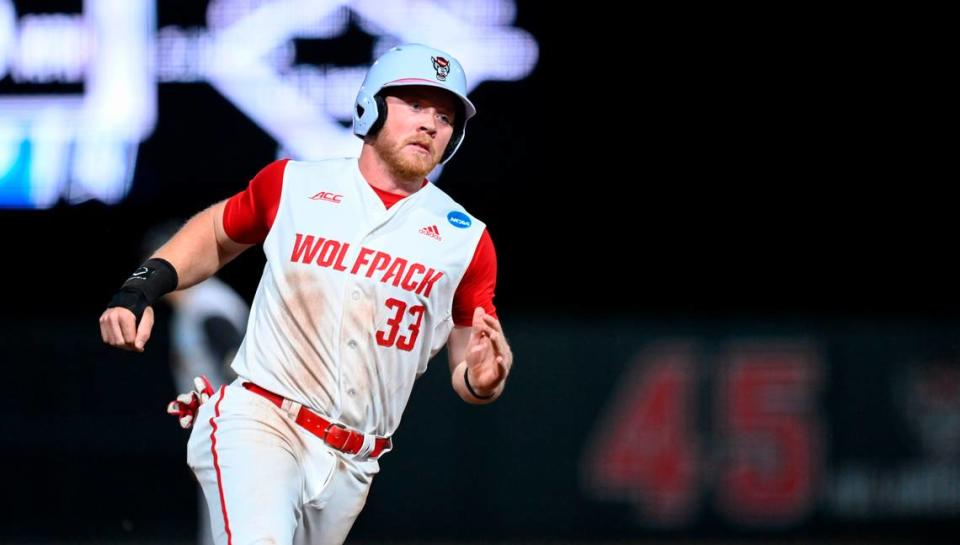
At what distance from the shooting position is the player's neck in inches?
184

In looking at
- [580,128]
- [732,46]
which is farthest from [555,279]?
[732,46]

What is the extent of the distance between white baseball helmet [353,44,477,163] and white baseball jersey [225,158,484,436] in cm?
18

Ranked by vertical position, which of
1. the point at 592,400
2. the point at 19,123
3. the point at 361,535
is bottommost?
the point at 361,535

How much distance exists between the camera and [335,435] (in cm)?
441

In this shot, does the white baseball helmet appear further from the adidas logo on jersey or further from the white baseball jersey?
the adidas logo on jersey

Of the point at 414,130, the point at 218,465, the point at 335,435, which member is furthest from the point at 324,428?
the point at 414,130

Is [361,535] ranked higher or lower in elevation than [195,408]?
lower

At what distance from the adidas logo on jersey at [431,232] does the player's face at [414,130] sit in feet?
0.47

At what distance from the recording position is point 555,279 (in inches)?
369

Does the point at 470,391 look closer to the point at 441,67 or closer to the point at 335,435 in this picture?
the point at 335,435

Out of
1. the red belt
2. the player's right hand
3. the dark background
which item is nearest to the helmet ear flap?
the red belt

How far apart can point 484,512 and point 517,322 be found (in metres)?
1.03

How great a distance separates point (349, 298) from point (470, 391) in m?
0.40

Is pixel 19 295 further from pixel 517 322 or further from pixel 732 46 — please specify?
pixel 732 46
